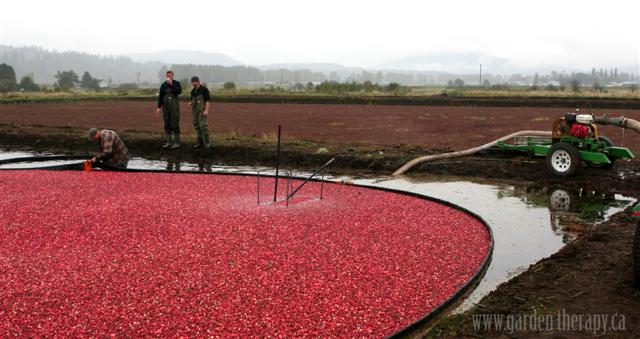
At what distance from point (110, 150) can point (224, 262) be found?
6.09 metres

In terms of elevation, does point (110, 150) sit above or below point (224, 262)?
above

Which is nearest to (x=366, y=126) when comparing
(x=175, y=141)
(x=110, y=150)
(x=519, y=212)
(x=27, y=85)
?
(x=175, y=141)

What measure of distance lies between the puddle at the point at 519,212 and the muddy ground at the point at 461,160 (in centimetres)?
25

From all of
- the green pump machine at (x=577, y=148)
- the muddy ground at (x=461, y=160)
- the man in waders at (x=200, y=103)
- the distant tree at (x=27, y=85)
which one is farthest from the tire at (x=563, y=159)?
the distant tree at (x=27, y=85)

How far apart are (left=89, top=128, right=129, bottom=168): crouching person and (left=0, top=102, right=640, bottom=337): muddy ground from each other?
218 cm

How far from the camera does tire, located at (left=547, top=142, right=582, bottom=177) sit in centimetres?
944

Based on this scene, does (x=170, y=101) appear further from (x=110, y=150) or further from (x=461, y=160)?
(x=461, y=160)

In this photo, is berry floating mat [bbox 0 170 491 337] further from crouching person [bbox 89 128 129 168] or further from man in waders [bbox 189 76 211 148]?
man in waders [bbox 189 76 211 148]

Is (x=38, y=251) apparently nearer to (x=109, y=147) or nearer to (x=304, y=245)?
(x=304, y=245)

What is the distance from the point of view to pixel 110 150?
34.5ft

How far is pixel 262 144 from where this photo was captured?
13.7 m

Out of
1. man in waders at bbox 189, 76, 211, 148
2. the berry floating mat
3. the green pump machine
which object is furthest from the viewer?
man in waders at bbox 189, 76, 211, 148

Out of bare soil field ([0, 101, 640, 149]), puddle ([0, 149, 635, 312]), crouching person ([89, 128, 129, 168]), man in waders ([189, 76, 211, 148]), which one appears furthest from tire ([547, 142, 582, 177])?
crouching person ([89, 128, 129, 168])

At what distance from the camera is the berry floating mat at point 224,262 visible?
4152mm
